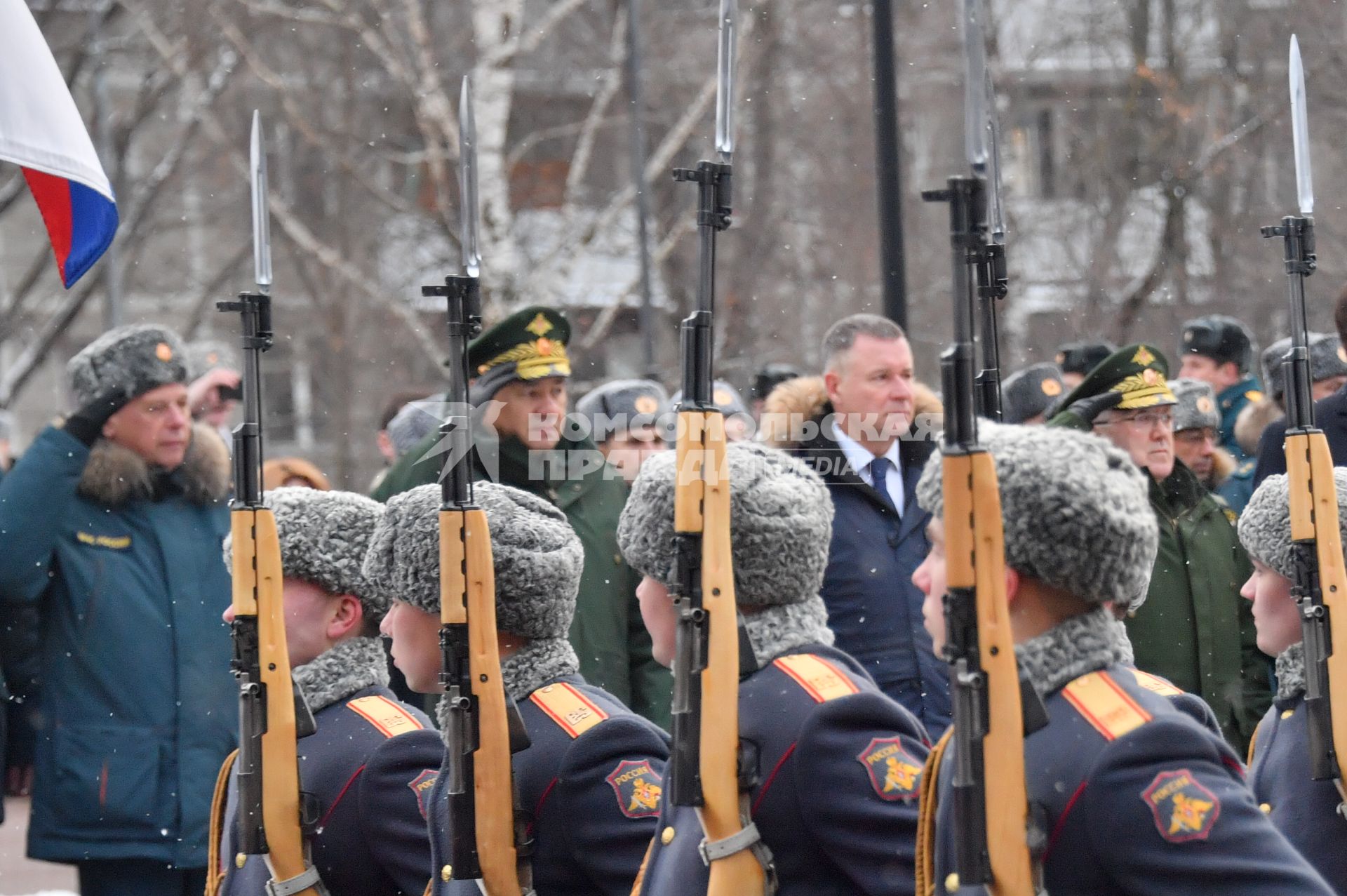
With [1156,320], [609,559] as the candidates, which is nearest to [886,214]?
[609,559]

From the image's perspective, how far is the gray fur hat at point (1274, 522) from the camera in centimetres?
402

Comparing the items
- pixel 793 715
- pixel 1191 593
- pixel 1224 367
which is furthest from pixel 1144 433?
pixel 793 715

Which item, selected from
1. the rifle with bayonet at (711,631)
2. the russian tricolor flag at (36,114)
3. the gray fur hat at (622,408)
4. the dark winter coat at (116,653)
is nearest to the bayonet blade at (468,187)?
the rifle with bayonet at (711,631)

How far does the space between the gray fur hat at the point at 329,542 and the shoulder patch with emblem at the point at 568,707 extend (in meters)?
0.51

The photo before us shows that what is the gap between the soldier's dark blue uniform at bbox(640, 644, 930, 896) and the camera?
3.06 metres

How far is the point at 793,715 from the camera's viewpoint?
3.21 m

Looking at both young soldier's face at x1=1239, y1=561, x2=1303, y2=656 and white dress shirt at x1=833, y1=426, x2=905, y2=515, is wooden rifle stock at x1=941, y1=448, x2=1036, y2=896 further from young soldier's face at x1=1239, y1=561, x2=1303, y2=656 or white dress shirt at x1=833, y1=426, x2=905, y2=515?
white dress shirt at x1=833, y1=426, x2=905, y2=515

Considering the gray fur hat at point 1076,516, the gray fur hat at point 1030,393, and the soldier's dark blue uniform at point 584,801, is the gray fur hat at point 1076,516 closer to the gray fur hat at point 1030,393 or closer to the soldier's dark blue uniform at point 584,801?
the soldier's dark blue uniform at point 584,801

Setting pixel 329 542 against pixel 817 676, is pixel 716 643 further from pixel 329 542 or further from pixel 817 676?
pixel 329 542

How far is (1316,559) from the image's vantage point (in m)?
3.94

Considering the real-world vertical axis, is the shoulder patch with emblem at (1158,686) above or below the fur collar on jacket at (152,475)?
below

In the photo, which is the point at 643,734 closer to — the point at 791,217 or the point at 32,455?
the point at 32,455

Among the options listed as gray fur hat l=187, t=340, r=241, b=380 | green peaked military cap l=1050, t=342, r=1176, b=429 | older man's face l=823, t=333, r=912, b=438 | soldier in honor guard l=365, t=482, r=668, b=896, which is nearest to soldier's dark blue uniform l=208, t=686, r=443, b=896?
soldier in honor guard l=365, t=482, r=668, b=896

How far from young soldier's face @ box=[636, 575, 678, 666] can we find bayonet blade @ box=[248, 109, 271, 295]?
3.70 ft
